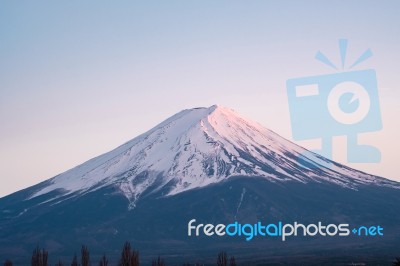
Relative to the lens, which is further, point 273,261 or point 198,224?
point 198,224

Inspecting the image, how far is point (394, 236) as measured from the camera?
178875 millimetres

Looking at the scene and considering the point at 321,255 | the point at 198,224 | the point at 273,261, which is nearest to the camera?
the point at 273,261

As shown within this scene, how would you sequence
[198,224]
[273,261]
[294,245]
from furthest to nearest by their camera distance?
[198,224], [294,245], [273,261]

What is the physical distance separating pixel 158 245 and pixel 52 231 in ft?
112

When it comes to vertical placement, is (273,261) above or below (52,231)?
below

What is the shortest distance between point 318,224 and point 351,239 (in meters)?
14.6

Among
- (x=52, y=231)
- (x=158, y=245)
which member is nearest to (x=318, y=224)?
(x=158, y=245)

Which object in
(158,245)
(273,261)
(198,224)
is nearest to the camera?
(273,261)

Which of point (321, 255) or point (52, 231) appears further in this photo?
point (52, 231)

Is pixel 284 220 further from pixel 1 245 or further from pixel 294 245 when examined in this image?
pixel 1 245

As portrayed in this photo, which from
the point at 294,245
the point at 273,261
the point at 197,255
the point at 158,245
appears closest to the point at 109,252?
the point at 158,245

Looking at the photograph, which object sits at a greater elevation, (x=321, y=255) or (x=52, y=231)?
(x=52, y=231)

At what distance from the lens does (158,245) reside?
7229 inches

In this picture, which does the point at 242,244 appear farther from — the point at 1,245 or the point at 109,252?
the point at 1,245
